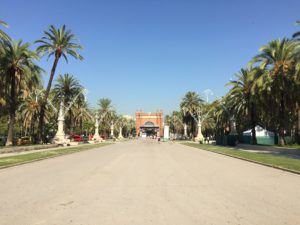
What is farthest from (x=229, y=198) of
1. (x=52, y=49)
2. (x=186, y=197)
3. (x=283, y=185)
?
(x=52, y=49)

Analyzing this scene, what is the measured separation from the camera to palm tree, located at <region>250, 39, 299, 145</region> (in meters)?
36.7

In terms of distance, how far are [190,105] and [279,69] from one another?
173ft

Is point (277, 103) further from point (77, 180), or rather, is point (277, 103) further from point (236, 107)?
point (77, 180)

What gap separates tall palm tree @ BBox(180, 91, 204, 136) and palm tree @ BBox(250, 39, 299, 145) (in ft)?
161

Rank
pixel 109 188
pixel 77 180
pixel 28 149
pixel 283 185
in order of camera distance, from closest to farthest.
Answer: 1. pixel 109 188
2. pixel 283 185
3. pixel 77 180
4. pixel 28 149

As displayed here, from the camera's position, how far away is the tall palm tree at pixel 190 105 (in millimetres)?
88812

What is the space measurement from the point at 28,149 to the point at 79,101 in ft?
102

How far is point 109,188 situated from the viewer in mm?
10734

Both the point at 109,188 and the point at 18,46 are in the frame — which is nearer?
the point at 109,188

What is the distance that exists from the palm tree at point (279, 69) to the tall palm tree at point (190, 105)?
4895 centimetres

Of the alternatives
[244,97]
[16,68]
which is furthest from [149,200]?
[244,97]

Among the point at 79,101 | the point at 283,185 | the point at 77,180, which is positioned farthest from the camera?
the point at 79,101

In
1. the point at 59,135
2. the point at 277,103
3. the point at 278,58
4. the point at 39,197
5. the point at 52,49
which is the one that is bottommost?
the point at 39,197

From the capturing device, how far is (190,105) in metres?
89.6
